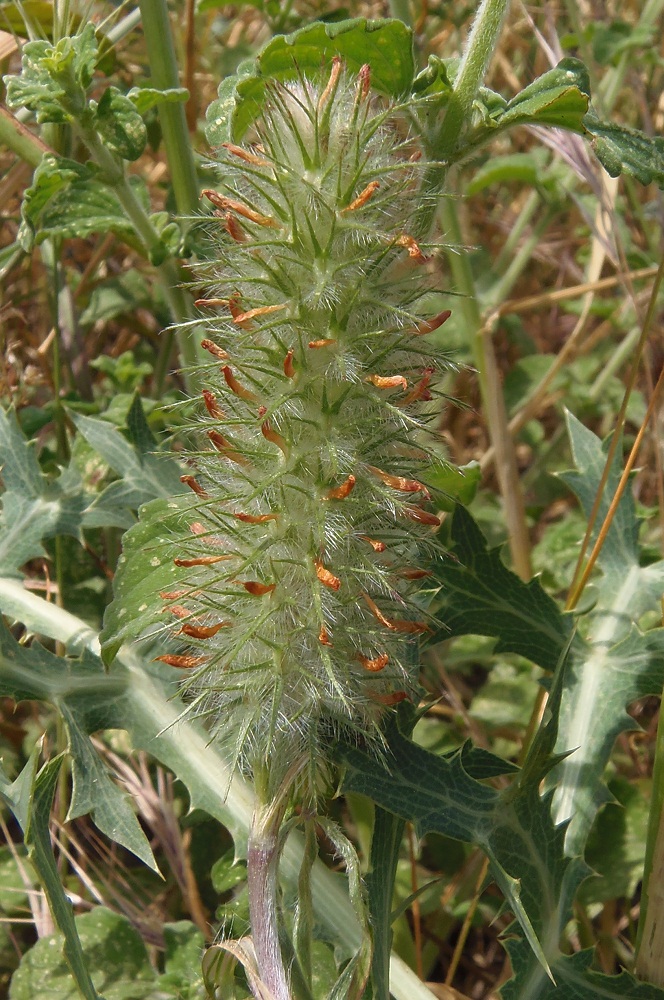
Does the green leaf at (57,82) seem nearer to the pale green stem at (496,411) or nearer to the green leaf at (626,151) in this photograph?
the green leaf at (626,151)

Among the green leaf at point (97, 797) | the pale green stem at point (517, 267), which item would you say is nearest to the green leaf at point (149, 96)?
the green leaf at point (97, 797)

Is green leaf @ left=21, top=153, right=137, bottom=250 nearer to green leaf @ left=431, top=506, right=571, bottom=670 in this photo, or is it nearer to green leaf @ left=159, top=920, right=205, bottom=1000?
green leaf @ left=431, top=506, right=571, bottom=670

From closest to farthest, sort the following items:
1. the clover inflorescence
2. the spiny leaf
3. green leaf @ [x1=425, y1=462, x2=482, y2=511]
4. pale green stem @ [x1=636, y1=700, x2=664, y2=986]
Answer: the clover inflorescence, pale green stem @ [x1=636, y1=700, x2=664, y2=986], the spiny leaf, green leaf @ [x1=425, y1=462, x2=482, y2=511]

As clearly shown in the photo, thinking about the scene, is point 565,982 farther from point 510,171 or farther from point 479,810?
point 510,171

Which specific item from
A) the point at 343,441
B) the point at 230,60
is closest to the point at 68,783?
the point at 343,441

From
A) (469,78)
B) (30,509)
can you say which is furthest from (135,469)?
(469,78)

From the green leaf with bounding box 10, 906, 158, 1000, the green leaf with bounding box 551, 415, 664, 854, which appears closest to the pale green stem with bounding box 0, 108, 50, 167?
the green leaf with bounding box 551, 415, 664, 854
